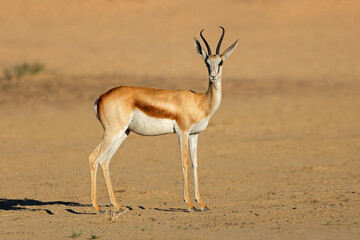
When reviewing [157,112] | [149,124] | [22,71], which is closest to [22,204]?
[149,124]

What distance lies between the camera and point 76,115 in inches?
862

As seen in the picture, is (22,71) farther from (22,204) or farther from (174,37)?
(22,204)

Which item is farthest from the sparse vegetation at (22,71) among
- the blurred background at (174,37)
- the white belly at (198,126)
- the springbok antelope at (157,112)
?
the white belly at (198,126)

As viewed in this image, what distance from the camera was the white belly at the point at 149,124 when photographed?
32.6 feet

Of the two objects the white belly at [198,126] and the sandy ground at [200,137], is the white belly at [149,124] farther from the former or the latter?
the sandy ground at [200,137]

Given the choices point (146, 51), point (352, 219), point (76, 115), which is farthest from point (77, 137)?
point (146, 51)

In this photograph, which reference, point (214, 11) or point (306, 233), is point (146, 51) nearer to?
point (214, 11)

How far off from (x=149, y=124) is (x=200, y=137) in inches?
354

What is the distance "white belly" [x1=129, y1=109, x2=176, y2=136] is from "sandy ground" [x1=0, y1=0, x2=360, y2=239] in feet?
3.82

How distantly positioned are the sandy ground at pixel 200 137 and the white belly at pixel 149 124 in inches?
45.8

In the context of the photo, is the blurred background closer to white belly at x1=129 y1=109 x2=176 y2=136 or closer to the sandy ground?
the sandy ground

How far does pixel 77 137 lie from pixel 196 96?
9.19 metres

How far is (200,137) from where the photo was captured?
18.9m

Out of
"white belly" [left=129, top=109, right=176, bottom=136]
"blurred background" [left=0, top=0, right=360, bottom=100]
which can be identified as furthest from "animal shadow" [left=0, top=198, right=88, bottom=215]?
"blurred background" [left=0, top=0, right=360, bottom=100]
